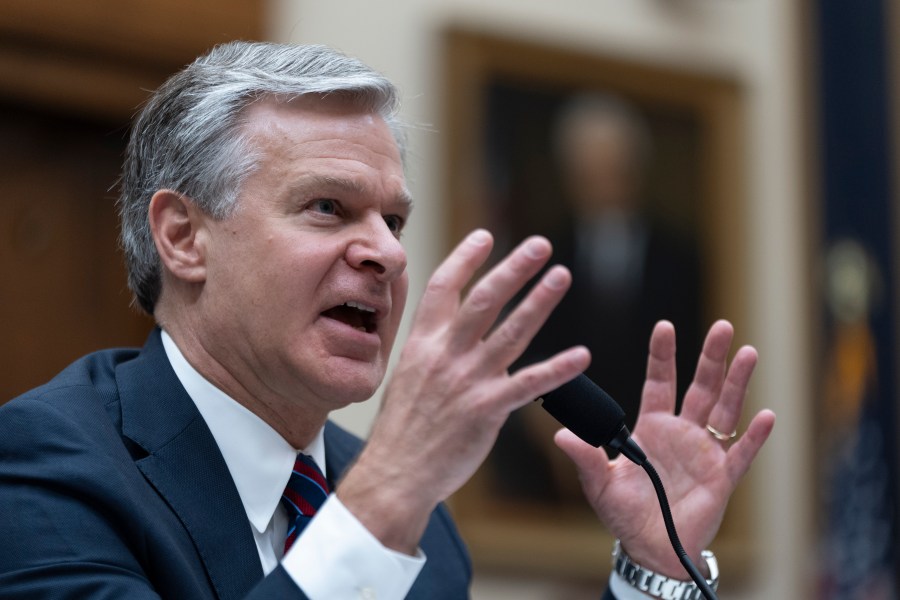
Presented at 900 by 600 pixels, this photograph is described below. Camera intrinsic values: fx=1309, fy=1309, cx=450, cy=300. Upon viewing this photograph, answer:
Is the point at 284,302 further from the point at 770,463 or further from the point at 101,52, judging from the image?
the point at 770,463

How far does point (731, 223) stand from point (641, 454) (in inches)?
193

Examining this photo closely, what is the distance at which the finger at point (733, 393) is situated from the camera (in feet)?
8.31

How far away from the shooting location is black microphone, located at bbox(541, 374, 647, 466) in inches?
84.0

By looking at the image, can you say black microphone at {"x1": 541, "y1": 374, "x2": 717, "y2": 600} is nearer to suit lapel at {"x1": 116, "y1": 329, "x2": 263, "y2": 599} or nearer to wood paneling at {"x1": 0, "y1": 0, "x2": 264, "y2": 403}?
suit lapel at {"x1": 116, "y1": 329, "x2": 263, "y2": 599}

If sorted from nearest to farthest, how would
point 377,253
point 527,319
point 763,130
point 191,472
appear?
point 527,319, point 191,472, point 377,253, point 763,130

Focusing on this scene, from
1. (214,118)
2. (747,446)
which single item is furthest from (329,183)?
(747,446)

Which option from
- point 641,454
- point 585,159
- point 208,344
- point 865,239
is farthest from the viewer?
point 865,239

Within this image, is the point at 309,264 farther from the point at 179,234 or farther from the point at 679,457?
the point at 679,457

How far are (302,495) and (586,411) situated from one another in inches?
22.3

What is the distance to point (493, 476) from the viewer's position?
5.98 meters

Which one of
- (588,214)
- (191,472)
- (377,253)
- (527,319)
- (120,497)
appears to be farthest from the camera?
(588,214)

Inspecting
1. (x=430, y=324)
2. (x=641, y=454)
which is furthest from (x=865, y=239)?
(x=430, y=324)

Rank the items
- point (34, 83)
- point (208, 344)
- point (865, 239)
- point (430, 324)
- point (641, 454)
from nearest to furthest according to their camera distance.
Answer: point (430, 324) → point (641, 454) → point (208, 344) → point (34, 83) → point (865, 239)

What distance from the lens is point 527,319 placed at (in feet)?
5.68
